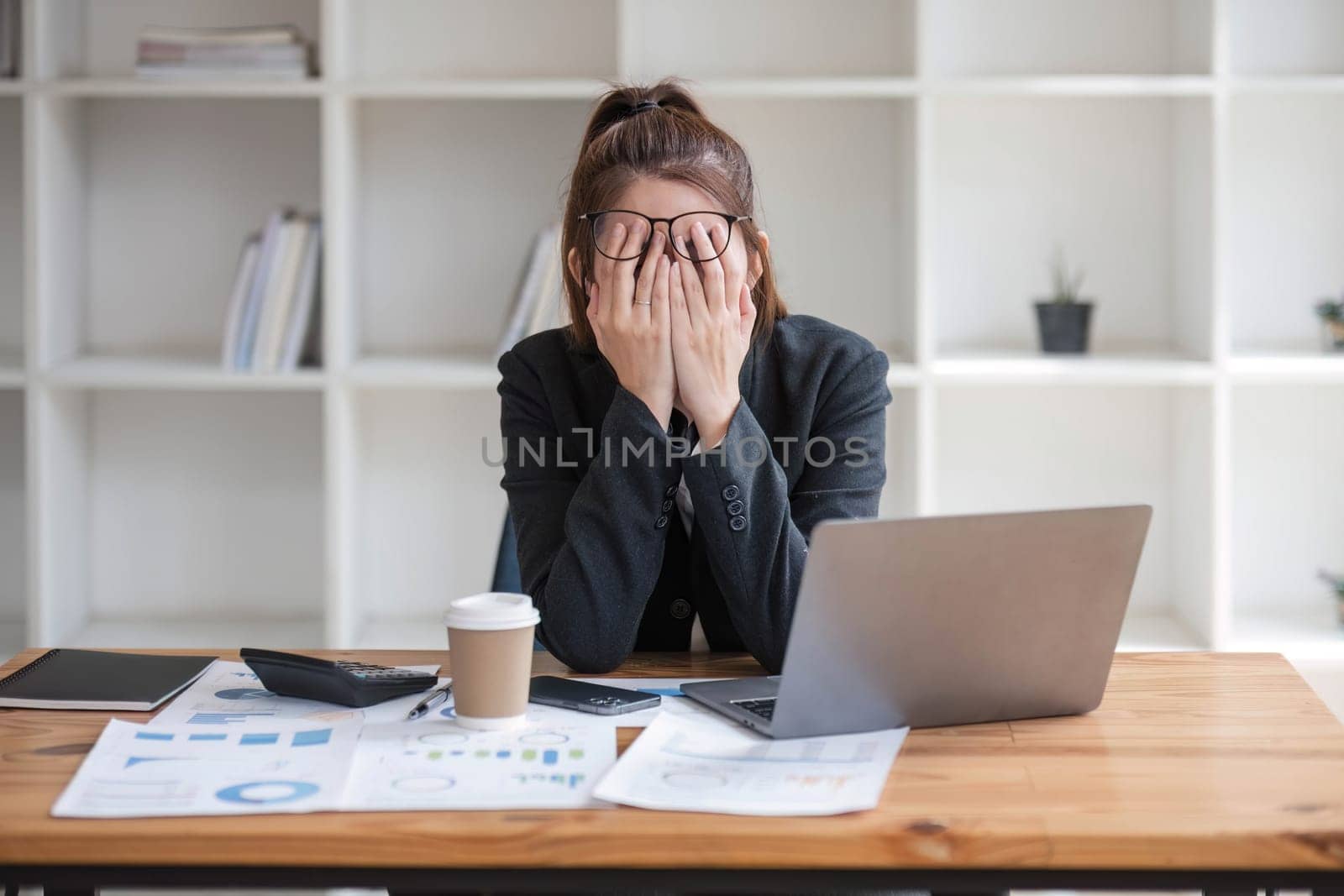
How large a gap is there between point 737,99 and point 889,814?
5.90ft

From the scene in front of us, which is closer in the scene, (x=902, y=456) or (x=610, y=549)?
(x=610, y=549)

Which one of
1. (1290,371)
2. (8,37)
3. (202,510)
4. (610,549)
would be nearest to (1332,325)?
(1290,371)

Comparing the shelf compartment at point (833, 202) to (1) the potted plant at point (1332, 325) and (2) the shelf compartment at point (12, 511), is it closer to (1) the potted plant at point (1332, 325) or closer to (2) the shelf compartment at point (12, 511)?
(1) the potted plant at point (1332, 325)

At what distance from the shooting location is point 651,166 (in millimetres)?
1481

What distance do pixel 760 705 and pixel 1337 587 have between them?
5.67 ft

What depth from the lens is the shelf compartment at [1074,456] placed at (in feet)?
8.39

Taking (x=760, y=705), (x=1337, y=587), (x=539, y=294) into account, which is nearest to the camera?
(x=760, y=705)

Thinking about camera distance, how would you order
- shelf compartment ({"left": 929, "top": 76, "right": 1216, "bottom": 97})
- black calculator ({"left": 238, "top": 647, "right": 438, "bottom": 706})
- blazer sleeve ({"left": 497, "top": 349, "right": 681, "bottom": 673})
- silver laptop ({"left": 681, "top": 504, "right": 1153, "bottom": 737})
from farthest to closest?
shelf compartment ({"left": 929, "top": 76, "right": 1216, "bottom": 97})
blazer sleeve ({"left": 497, "top": 349, "right": 681, "bottom": 673})
black calculator ({"left": 238, "top": 647, "right": 438, "bottom": 706})
silver laptop ({"left": 681, "top": 504, "right": 1153, "bottom": 737})

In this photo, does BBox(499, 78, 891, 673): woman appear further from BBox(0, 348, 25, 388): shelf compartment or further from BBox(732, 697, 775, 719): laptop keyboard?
BBox(0, 348, 25, 388): shelf compartment

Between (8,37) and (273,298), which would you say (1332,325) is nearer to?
(273,298)

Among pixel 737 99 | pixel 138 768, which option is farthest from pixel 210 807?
pixel 737 99

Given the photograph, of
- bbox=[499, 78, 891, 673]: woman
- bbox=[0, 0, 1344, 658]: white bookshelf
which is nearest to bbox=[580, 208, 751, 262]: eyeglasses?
bbox=[499, 78, 891, 673]: woman

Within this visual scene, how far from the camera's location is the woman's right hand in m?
1.40

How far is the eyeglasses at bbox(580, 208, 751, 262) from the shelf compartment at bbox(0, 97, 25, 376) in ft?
5.24
